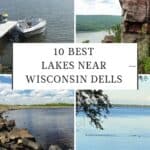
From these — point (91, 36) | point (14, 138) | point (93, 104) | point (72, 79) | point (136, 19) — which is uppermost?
point (136, 19)

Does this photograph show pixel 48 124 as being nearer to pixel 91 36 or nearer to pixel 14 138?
pixel 14 138

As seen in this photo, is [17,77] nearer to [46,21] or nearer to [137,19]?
[46,21]

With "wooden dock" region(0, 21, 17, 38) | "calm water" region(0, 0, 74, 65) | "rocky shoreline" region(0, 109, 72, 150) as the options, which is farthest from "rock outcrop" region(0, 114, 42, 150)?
"wooden dock" region(0, 21, 17, 38)

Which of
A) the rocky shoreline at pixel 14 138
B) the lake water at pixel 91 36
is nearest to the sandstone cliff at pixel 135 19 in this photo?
the lake water at pixel 91 36

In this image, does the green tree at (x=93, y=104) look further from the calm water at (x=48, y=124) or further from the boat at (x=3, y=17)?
the boat at (x=3, y=17)

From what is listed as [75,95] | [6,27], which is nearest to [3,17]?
[6,27]
